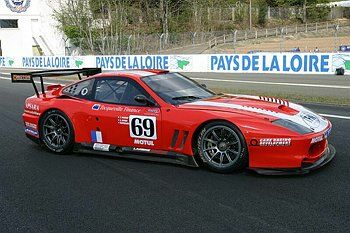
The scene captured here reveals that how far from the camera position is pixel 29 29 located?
180ft

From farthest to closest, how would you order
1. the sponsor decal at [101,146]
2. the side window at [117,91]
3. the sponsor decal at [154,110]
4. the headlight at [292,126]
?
the sponsor decal at [101,146]
the side window at [117,91]
the sponsor decal at [154,110]
the headlight at [292,126]

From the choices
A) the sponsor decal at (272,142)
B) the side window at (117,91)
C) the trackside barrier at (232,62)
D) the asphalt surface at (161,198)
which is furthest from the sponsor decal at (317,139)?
the trackside barrier at (232,62)

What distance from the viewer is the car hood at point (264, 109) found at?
538 cm

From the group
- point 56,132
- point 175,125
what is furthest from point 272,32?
point 175,125

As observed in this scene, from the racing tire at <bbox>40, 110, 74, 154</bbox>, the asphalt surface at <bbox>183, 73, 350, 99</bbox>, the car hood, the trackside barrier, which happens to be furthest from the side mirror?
the trackside barrier

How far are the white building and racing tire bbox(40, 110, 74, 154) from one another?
4863 cm

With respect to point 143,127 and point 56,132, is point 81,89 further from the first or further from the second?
point 143,127

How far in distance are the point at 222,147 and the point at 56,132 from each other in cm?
271

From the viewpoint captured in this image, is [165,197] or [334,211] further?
[165,197]

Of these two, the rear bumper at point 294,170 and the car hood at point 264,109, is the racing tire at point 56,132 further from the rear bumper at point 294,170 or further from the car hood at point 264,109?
the rear bumper at point 294,170

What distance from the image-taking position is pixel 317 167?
5.17 meters

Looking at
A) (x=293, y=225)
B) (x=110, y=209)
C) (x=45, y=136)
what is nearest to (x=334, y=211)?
(x=293, y=225)

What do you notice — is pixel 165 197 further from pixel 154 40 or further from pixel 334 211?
pixel 154 40

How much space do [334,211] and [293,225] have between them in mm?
535
